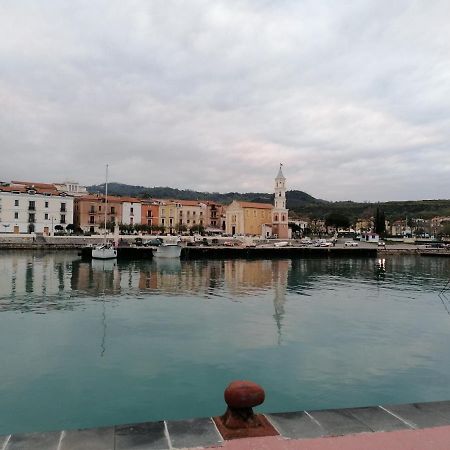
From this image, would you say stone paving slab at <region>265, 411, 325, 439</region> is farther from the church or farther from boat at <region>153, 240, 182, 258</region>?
the church

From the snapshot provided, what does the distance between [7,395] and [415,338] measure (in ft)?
46.9

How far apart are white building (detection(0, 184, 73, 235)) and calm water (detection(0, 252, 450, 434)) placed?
53107 millimetres

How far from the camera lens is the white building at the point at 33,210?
7594cm

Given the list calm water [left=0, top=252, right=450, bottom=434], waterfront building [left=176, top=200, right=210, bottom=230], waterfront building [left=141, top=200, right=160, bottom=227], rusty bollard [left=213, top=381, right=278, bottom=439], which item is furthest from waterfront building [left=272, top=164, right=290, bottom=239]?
rusty bollard [left=213, top=381, right=278, bottom=439]

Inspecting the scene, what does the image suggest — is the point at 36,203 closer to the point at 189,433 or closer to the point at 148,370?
the point at 148,370


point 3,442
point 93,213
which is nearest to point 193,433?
point 3,442

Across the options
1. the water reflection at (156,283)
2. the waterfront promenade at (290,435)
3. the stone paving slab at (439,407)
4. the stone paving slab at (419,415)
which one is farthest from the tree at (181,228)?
the waterfront promenade at (290,435)

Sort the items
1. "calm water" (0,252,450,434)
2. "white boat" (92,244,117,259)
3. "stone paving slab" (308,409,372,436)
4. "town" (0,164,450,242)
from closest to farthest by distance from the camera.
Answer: "stone paving slab" (308,409,372,436) → "calm water" (0,252,450,434) → "white boat" (92,244,117,259) → "town" (0,164,450,242)

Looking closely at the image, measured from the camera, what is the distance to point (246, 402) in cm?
554

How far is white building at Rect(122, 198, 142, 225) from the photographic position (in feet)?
300

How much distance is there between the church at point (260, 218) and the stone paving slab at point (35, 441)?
91509mm

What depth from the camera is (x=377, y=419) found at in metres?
5.99

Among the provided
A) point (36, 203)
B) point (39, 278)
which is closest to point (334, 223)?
point (36, 203)

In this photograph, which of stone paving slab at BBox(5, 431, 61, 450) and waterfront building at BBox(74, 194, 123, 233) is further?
waterfront building at BBox(74, 194, 123, 233)
